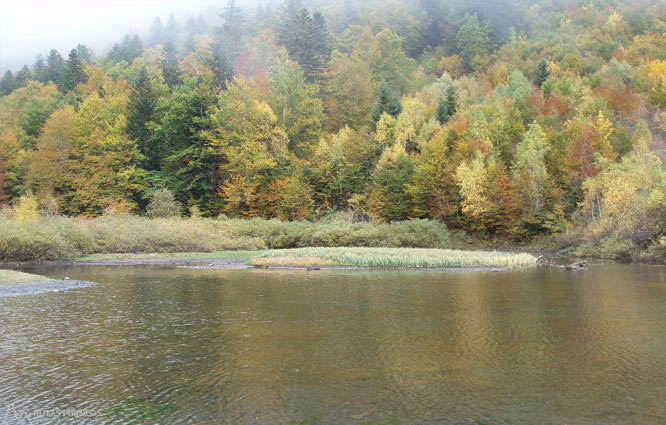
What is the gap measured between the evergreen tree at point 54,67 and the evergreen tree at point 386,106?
7595 centimetres

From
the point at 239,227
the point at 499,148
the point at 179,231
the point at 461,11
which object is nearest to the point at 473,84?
the point at 499,148

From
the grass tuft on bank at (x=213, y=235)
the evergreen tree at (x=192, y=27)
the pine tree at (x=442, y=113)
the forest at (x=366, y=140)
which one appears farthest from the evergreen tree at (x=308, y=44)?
the evergreen tree at (x=192, y=27)

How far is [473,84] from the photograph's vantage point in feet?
278

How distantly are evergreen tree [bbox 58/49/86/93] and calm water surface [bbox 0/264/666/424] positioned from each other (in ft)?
275

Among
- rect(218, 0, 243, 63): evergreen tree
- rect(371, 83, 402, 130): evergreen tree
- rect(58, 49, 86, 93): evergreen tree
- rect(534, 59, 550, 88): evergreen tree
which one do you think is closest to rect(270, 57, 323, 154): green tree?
rect(371, 83, 402, 130): evergreen tree

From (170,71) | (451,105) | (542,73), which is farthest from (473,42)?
(170,71)

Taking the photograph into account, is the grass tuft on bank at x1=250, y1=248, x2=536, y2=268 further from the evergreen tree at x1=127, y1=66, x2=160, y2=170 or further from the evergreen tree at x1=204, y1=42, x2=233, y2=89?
the evergreen tree at x1=204, y1=42, x2=233, y2=89

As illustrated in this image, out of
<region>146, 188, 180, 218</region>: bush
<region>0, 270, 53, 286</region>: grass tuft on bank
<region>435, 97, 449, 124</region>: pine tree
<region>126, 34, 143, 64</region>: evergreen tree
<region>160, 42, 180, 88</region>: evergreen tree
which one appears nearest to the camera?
<region>0, 270, 53, 286</region>: grass tuft on bank

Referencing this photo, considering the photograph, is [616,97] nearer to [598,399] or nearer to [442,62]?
[442,62]

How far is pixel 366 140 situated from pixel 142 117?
33.2m

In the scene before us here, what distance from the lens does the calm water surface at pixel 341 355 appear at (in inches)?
371

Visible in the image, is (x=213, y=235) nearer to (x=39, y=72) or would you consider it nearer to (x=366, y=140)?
(x=366, y=140)

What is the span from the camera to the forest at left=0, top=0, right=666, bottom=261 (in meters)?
51.6

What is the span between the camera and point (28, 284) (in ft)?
80.5
